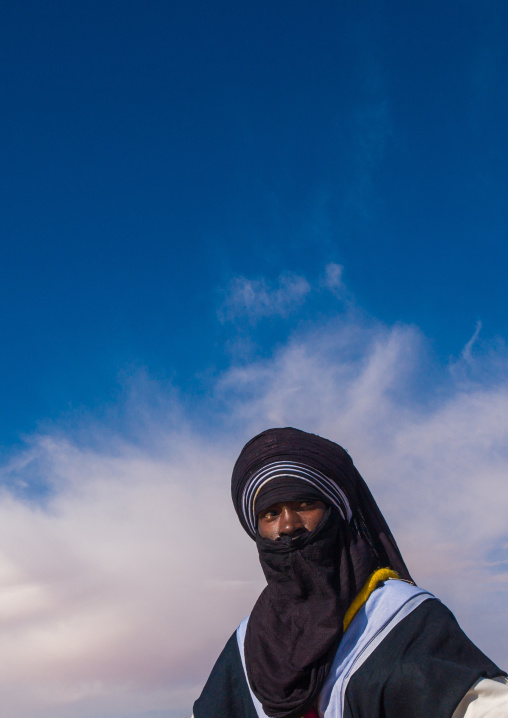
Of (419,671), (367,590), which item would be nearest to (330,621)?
(367,590)

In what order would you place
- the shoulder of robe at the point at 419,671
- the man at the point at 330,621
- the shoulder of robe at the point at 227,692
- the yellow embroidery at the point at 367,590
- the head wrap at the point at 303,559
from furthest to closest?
1. the shoulder of robe at the point at 227,692
2. the yellow embroidery at the point at 367,590
3. the head wrap at the point at 303,559
4. the man at the point at 330,621
5. the shoulder of robe at the point at 419,671

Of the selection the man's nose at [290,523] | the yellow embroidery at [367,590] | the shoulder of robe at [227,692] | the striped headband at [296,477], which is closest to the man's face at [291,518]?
the man's nose at [290,523]

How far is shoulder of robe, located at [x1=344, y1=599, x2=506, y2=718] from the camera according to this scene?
3.38 m

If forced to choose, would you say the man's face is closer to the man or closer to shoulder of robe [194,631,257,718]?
the man

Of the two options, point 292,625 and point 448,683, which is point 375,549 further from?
point 448,683

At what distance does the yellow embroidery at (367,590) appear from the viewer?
4.03 meters

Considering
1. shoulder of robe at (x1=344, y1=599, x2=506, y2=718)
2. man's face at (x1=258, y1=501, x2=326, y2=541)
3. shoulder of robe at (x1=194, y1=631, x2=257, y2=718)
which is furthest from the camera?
man's face at (x1=258, y1=501, x2=326, y2=541)

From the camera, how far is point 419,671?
3.51 meters

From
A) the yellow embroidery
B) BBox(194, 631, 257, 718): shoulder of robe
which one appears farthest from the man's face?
BBox(194, 631, 257, 718): shoulder of robe

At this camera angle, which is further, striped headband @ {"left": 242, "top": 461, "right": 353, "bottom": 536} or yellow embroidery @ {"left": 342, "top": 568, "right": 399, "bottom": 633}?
striped headband @ {"left": 242, "top": 461, "right": 353, "bottom": 536}

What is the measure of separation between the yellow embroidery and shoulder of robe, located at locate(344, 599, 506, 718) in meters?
0.29

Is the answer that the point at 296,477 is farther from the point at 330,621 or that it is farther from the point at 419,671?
the point at 419,671

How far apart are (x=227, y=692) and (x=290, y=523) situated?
3.96ft

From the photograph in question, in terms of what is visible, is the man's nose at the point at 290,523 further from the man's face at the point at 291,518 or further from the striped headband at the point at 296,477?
the striped headband at the point at 296,477
